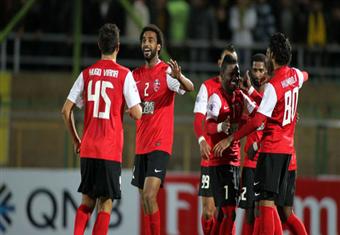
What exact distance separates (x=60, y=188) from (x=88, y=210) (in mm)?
5614

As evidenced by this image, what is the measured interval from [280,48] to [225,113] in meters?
1.40

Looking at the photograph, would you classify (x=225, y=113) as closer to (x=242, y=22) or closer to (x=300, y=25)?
(x=242, y=22)

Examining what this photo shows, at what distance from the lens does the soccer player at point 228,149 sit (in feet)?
45.7

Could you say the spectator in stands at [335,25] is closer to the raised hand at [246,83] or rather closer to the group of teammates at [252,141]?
the group of teammates at [252,141]

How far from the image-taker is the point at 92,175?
12578 millimetres

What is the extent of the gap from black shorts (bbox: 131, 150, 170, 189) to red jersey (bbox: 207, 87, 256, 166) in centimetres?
72

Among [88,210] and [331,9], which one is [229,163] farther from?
[331,9]

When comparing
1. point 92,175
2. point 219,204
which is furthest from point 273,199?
point 92,175

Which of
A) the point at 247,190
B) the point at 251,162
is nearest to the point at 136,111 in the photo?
the point at 251,162

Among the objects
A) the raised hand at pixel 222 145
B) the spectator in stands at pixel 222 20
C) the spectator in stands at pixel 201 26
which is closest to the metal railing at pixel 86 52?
the spectator in stands at pixel 201 26

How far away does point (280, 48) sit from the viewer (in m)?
13.0

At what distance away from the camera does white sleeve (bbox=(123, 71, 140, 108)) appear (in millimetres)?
12531

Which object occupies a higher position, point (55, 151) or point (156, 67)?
point (156, 67)

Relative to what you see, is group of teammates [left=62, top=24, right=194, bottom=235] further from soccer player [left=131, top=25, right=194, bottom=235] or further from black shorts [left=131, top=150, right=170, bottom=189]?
black shorts [left=131, top=150, right=170, bottom=189]
